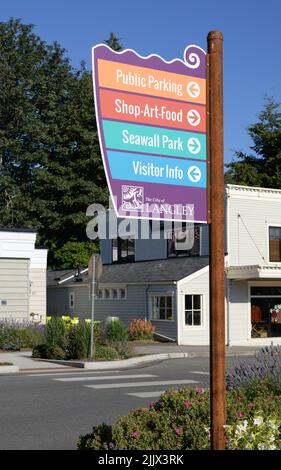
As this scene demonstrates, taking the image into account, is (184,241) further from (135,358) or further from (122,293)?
(135,358)

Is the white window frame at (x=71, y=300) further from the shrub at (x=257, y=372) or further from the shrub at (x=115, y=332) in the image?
the shrub at (x=257, y=372)

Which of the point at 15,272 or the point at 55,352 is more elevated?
the point at 15,272

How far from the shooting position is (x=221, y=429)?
497 cm

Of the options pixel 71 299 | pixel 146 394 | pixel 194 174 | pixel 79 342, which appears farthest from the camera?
pixel 71 299

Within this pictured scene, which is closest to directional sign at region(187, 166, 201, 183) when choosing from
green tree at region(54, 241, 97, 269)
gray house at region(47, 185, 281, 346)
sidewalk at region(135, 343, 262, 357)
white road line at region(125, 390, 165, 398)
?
white road line at region(125, 390, 165, 398)

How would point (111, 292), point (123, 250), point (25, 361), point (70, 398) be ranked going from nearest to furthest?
1. point (70, 398)
2. point (25, 361)
3. point (111, 292)
4. point (123, 250)

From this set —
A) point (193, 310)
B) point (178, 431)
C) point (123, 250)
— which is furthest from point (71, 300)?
point (178, 431)

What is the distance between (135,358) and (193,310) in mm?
8898

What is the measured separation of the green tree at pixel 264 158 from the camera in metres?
50.2

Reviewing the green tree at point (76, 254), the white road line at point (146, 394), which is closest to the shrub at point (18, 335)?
the white road line at point (146, 394)

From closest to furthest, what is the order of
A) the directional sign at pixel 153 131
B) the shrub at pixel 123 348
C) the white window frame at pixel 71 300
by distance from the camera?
the directional sign at pixel 153 131 < the shrub at pixel 123 348 < the white window frame at pixel 71 300

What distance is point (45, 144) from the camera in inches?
2133

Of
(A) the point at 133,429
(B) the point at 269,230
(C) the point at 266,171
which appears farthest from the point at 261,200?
(A) the point at 133,429
